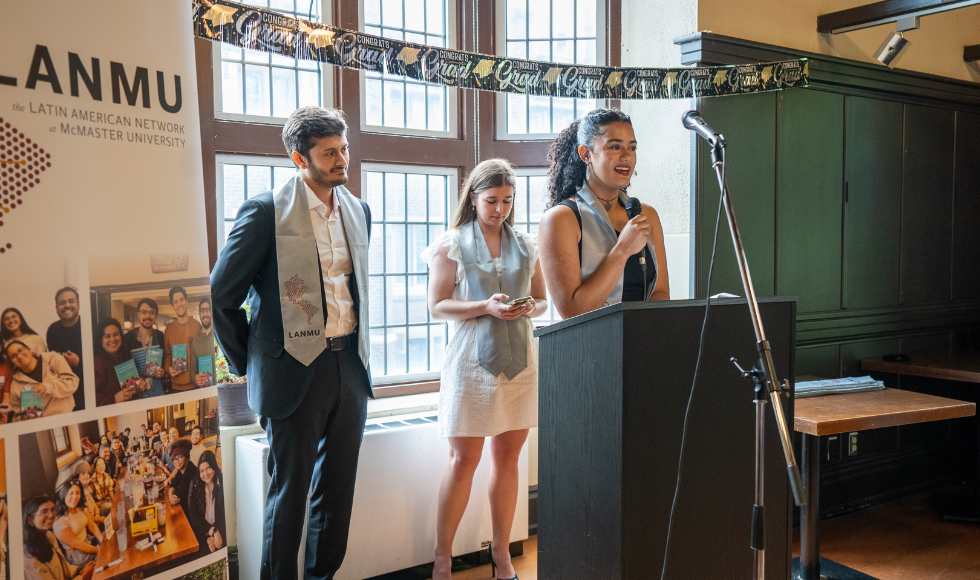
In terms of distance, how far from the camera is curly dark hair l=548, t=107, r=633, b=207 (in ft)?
7.20

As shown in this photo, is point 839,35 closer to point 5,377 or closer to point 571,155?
point 571,155

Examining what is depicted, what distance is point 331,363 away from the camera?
8.09 ft

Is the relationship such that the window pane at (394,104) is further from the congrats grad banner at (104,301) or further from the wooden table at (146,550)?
the wooden table at (146,550)

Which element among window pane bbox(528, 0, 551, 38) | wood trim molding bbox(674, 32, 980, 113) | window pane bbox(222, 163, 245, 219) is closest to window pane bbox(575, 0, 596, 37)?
window pane bbox(528, 0, 551, 38)

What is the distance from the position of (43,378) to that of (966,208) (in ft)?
15.6

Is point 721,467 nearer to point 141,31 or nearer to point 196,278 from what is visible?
point 196,278

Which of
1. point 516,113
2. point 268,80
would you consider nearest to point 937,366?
point 516,113

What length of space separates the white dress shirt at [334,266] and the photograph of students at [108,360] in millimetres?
929

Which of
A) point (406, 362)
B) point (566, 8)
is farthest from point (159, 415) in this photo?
point (566, 8)

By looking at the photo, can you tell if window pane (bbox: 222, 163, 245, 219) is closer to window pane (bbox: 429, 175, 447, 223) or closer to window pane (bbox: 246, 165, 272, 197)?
window pane (bbox: 246, 165, 272, 197)

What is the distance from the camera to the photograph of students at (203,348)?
169 centimetres

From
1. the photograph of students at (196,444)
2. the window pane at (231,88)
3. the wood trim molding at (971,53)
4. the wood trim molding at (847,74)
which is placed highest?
the wood trim molding at (971,53)

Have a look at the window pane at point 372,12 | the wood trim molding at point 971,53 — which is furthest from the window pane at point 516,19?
the wood trim molding at point 971,53

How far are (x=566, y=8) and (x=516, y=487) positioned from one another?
2304 millimetres
